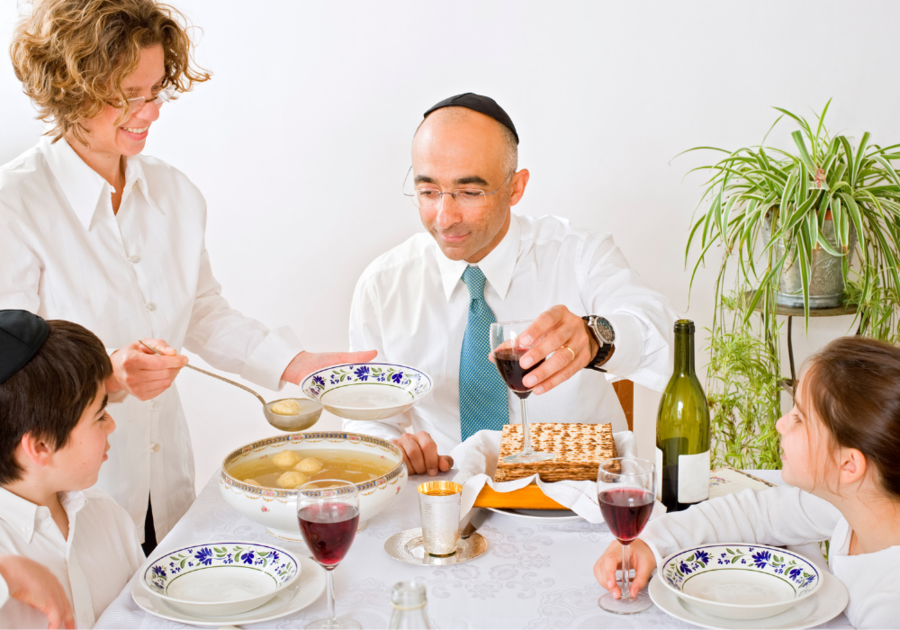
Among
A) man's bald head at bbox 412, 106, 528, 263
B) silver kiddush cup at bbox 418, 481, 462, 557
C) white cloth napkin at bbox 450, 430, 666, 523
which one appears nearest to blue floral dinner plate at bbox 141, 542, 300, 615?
silver kiddush cup at bbox 418, 481, 462, 557

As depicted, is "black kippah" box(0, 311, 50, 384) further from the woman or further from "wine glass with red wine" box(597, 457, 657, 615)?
"wine glass with red wine" box(597, 457, 657, 615)

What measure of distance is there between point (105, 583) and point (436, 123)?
52.5 inches

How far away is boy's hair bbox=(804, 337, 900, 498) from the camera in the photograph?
1236 millimetres

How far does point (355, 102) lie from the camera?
310 centimetres

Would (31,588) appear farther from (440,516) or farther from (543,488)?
(543,488)

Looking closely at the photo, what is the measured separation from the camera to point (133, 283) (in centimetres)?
194

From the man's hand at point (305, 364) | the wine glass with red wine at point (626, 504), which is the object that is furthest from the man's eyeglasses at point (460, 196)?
the wine glass with red wine at point (626, 504)

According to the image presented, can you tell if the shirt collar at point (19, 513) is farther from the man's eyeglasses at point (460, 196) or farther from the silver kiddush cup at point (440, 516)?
the man's eyeglasses at point (460, 196)

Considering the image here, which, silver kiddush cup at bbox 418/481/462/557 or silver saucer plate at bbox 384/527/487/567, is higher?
silver kiddush cup at bbox 418/481/462/557

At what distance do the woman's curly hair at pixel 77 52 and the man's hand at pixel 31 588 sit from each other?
1.02 meters

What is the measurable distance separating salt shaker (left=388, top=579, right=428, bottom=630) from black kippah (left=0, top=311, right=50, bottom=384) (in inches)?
34.4

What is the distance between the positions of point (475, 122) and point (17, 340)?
1225mm

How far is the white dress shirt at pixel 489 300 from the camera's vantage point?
7.48ft

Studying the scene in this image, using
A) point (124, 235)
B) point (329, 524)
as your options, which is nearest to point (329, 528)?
point (329, 524)
